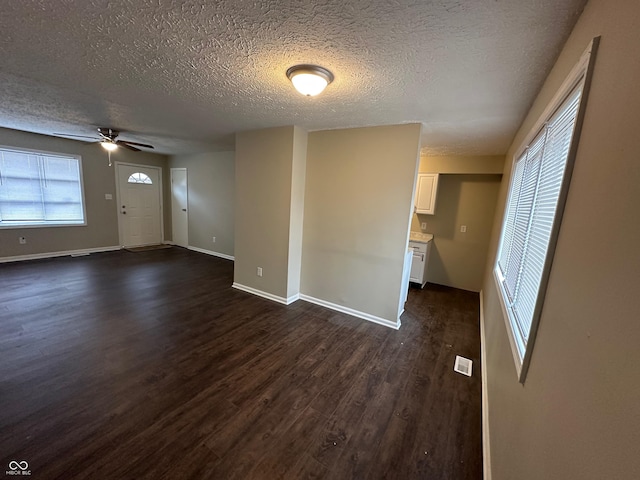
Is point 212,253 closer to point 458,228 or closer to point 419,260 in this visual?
point 419,260

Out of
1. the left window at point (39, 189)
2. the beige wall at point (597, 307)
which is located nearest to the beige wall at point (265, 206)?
the beige wall at point (597, 307)

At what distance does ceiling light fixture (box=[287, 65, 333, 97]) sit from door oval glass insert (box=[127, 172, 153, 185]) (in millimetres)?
5970

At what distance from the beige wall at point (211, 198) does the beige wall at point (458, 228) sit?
162 inches

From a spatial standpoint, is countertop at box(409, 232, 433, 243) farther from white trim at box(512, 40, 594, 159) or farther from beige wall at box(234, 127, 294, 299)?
white trim at box(512, 40, 594, 159)

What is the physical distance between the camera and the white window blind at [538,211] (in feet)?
3.73

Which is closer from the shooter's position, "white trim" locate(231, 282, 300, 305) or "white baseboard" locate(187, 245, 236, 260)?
"white trim" locate(231, 282, 300, 305)

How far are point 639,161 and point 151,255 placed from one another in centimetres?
679

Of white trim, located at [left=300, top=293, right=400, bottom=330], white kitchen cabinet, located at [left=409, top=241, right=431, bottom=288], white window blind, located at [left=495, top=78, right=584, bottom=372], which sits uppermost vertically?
white window blind, located at [left=495, top=78, right=584, bottom=372]

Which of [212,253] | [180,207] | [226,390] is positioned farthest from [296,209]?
[180,207]

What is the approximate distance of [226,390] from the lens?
1999mm

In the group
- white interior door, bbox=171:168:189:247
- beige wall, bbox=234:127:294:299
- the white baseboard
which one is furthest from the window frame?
white interior door, bbox=171:168:189:247

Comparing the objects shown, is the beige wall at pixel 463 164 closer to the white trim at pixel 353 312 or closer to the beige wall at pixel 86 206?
the white trim at pixel 353 312

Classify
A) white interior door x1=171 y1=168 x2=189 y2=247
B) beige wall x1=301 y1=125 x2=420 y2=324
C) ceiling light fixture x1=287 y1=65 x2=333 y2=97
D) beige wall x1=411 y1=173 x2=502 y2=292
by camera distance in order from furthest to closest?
1. white interior door x1=171 y1=168 x2=189 y2=247
2. beige wall x1=411 y1=173 x2=502 y2=292
3. beige wall x1=301 y1=125 x2=420 y2=324
4. ceiling light fixture x1=287 y1=65 x2=333 y2=97

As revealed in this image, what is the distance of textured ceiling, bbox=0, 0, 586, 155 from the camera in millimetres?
1230
